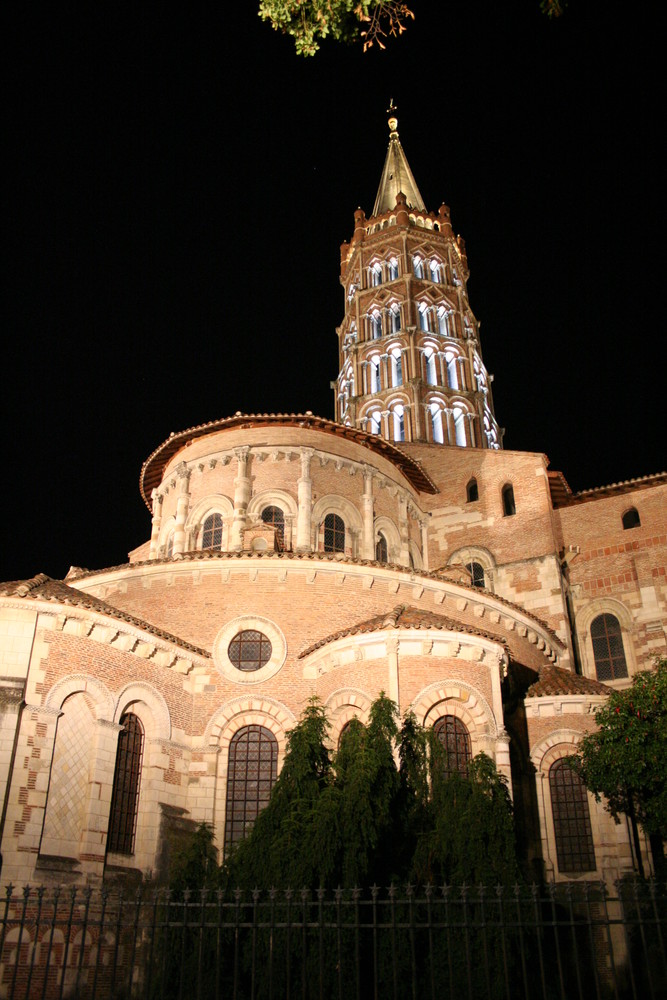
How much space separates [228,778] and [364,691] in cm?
372

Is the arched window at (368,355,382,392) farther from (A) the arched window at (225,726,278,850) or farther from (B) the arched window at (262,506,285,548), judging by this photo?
(A) the arched window at (225,726,278,850)

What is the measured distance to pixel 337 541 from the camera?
1086 inches

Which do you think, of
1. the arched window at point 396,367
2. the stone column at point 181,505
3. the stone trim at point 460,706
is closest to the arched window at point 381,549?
the stone column at point 181,505

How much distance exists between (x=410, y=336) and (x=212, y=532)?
71.8 ft

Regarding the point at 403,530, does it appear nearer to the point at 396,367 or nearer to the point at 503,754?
the point at 503,754

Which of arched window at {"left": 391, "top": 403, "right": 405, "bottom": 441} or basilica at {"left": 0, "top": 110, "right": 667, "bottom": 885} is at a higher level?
arched window at {"left": 391, "top": 403, "right": 405, "bottom": 441}

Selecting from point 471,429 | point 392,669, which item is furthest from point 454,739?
point 471,429

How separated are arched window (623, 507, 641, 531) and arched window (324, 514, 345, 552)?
10.1 meters

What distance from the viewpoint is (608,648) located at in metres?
28.4

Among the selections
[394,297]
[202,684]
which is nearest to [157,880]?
[202,684]

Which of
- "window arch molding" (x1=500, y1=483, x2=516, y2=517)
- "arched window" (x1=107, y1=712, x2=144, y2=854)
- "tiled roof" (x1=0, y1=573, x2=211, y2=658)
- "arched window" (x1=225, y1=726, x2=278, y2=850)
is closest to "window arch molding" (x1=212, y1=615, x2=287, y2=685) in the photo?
"tiled roof" (x1=0, y1=573, x2=211, y2=658)

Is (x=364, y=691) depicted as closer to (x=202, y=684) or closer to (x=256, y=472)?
(x=202, y=684)

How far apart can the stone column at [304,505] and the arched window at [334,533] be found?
0.96 m

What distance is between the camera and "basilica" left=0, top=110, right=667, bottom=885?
57.2 ft
